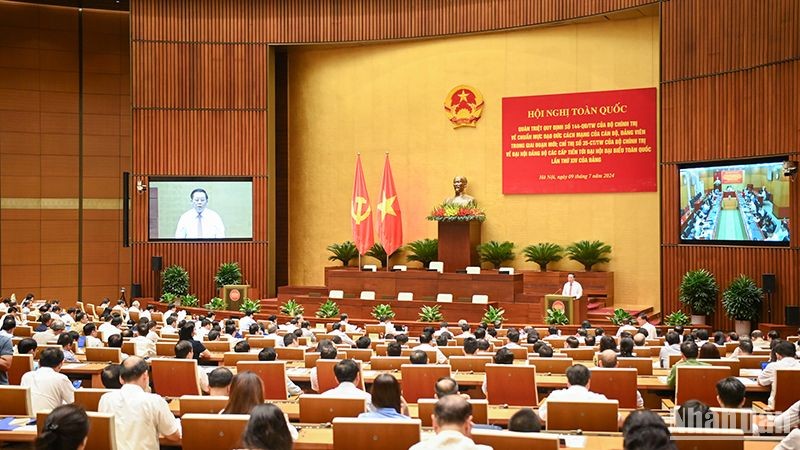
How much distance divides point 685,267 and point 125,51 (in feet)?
50.2

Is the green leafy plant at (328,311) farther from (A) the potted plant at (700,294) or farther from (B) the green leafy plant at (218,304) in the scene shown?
(A) the potted plant at (700,294)

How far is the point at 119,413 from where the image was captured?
5.06 meters

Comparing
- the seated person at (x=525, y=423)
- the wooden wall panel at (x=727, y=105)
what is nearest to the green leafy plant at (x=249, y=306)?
the wooden wall panel at (x=727, y=105)

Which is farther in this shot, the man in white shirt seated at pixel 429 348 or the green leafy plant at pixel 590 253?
the green leafy plant at pixel 590 253

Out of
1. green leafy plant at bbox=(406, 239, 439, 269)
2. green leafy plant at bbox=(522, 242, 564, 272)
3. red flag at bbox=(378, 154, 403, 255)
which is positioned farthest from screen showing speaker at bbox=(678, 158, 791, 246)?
red flag at bbox=(378, 154, 403, 255)

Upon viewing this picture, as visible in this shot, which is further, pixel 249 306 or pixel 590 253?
pixel 590 253

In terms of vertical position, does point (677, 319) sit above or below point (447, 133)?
below

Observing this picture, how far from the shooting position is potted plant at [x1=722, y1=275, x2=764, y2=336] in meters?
14.4

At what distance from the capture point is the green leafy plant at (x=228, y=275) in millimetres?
19844

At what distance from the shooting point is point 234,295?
18.5 metres

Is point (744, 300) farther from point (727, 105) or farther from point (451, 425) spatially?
point (451, 425)

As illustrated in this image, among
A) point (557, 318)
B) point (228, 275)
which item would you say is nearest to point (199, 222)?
point (228, 275)

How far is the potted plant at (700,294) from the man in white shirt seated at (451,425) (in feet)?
40.8

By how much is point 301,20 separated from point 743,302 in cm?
1245
